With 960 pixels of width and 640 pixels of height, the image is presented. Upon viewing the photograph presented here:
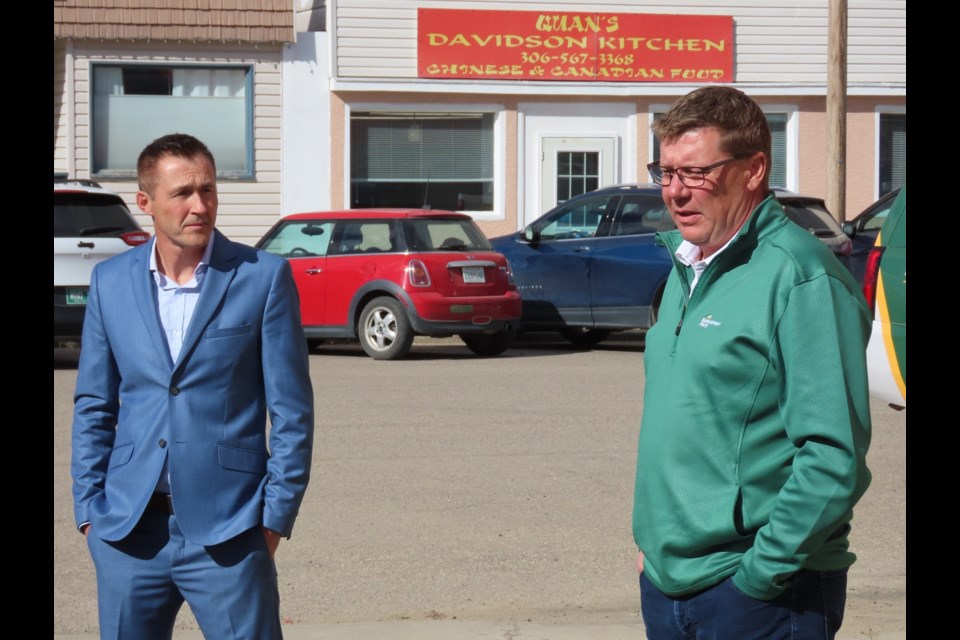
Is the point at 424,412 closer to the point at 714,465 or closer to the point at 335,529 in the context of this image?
the point at 335,529

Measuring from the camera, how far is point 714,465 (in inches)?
120

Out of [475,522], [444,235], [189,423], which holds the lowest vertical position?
[475,522]

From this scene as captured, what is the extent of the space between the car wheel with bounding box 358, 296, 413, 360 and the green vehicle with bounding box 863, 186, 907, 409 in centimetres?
778

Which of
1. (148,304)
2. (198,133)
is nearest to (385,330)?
(198,133)

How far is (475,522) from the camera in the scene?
7.77 metres

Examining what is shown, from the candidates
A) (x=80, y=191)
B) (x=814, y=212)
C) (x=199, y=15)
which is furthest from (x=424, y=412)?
(x=199, y=15)

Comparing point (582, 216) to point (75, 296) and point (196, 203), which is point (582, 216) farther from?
point (196, 203)

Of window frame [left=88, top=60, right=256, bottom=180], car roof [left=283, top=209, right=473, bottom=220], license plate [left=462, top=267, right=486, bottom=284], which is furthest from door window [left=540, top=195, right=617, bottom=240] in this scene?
window frame [left=88, top=60, right=256, bottom=180]

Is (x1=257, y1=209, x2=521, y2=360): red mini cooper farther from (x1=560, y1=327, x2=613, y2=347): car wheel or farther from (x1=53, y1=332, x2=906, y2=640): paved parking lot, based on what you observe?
(x1=53, y1=332, x2=906, y2=640): paved parking lot

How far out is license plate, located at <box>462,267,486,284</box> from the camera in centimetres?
1546

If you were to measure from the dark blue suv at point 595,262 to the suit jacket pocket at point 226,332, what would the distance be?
39.7 ft

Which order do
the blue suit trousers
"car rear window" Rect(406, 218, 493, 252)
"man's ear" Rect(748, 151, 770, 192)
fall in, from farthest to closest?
"car rear window" Rect(406, 218, 493, 252) → the blue suit trousers → "man's ear" Rect(748, 151, 770, 192)

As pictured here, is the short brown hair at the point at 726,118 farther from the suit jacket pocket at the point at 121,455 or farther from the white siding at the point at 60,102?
the white siding at the point at 60,102

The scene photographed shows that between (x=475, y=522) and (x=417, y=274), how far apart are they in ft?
25.5
